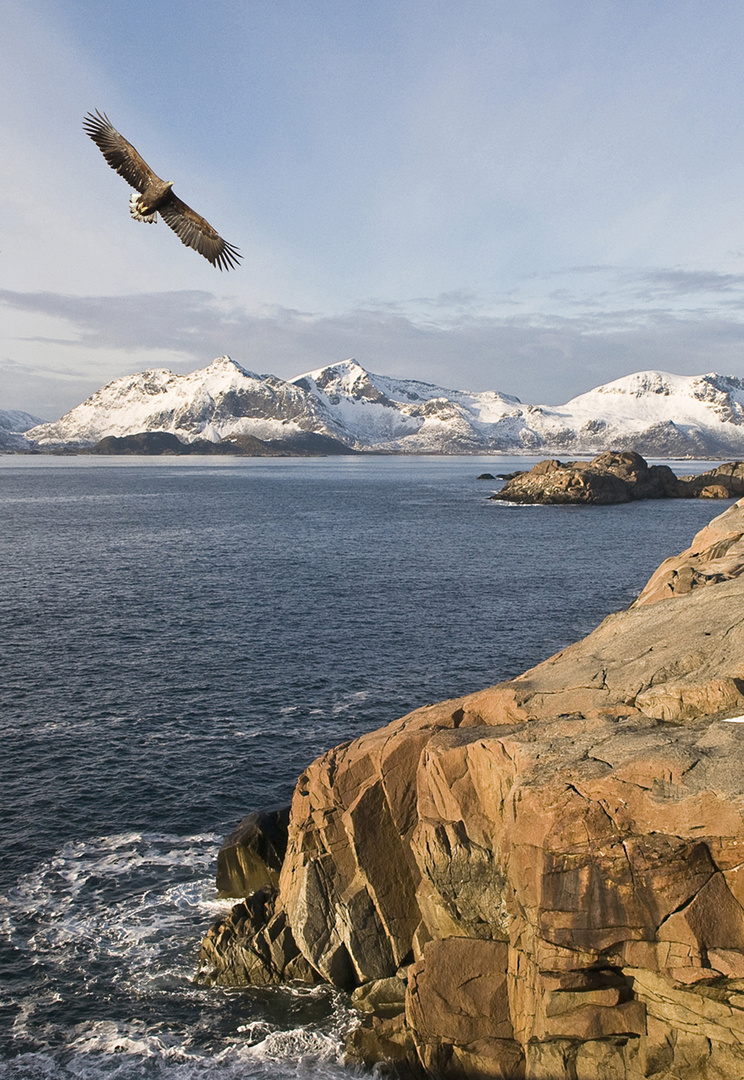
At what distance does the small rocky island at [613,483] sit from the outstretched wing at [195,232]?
13229 cm

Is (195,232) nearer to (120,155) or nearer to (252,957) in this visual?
(120,155)

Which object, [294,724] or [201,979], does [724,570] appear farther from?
[201,979]

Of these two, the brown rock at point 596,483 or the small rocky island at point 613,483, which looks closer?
the brown rock at point 596,483

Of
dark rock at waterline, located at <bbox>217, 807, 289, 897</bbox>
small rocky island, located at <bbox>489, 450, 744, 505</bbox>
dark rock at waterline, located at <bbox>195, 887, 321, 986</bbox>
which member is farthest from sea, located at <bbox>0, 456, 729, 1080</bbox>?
small rocky island, located at <bbox>489, 450, 744, 505</bbox>

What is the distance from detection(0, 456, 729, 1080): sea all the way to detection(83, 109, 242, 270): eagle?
1748cm

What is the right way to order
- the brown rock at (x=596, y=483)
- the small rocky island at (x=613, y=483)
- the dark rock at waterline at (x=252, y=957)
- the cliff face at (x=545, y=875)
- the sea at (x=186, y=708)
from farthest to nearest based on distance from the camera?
the small rocky island at (x=613, y=483)
the brown rock at (x=596, y=483)
the dark rock at waterline at (x=252, y=957)
the sea at (x=186, y=708)
the cliff face at (x=545, y=875)

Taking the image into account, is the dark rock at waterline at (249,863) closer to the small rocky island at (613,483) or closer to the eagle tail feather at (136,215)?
the eagle tail feather at (136,215)

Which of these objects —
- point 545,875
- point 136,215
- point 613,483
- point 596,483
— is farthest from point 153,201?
point 613,483

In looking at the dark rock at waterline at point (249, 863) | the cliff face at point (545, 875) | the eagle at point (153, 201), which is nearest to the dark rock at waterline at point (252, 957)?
the cliff face at point (545, 875)

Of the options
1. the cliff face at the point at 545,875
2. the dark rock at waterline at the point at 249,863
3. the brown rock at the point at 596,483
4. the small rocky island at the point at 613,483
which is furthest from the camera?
the small rocky island at the point at 613,483

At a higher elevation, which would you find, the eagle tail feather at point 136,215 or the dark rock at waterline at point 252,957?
the eagle tail feather at point 136,215

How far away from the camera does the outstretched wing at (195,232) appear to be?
16.1 m

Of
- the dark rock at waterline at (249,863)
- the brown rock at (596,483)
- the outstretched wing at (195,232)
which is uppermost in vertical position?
the outstretched wing at (195,232)

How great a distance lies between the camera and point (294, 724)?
1358 inches
